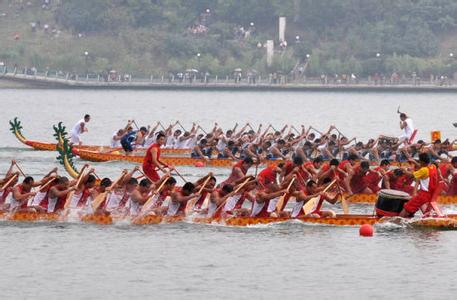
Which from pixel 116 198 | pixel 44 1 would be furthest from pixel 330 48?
pixel 116 198

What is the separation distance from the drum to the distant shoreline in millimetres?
135854

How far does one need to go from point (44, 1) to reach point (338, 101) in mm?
56368

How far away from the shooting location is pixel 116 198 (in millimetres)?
36531

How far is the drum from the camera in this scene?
35.1 metres

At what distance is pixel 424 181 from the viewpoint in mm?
34469

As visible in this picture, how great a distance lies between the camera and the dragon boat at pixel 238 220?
35188 mm

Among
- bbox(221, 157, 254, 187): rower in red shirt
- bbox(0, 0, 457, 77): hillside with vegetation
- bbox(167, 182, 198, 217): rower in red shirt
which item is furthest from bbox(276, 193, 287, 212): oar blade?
bbox(0, 0, 457, 77): hillside with vegetation

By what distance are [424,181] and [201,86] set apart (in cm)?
14044

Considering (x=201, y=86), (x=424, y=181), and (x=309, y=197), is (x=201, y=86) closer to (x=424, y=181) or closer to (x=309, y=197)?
(x=309, y=197)

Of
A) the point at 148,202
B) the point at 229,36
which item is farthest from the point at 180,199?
the point at 229,36

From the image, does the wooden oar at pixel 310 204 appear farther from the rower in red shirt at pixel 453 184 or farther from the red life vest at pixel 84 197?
the rower in red shirt at pixel 453 184

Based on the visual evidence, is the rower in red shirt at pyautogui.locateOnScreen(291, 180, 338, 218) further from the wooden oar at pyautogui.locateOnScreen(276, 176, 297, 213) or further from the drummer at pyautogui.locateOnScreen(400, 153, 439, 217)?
the drummer at pyautogui.locateOnScreen(400, 153, 439, 217)

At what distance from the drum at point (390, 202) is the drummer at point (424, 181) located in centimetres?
24

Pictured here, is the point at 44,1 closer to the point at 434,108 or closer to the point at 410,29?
the point at 410,29
